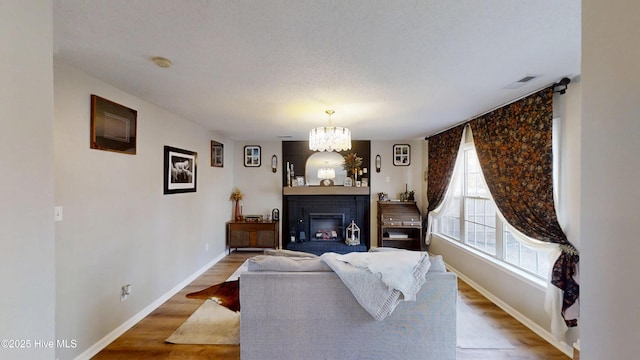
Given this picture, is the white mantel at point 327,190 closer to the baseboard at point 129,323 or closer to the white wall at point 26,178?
the baseboard at point 129,323

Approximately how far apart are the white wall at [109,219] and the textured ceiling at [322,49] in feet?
1.19

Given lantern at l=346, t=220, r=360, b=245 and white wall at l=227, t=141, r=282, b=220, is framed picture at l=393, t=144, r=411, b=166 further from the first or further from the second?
white wall at l=227, t=141, r=282, b=220

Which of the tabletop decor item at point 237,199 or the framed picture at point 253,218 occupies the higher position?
the tabletop decor item at point 237,199

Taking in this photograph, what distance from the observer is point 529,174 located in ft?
8.57

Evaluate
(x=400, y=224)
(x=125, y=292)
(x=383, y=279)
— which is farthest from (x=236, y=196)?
(x=383, y=279)

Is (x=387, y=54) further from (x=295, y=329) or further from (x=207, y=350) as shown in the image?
(x=207, y=350)

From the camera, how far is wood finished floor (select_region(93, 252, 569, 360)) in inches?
90.0

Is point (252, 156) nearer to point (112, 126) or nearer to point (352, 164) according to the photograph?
point (352, 164)

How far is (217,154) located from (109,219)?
8.58ft

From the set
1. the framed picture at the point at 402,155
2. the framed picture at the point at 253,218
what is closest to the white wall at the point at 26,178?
the framed picture at the point at 253,218

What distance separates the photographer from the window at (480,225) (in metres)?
2.86

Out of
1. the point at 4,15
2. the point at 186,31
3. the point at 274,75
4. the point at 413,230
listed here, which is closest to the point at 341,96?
the point at 274,75

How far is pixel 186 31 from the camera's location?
Answer: 62.0 inches

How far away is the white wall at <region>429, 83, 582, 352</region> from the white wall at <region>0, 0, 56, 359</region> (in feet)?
10.7
